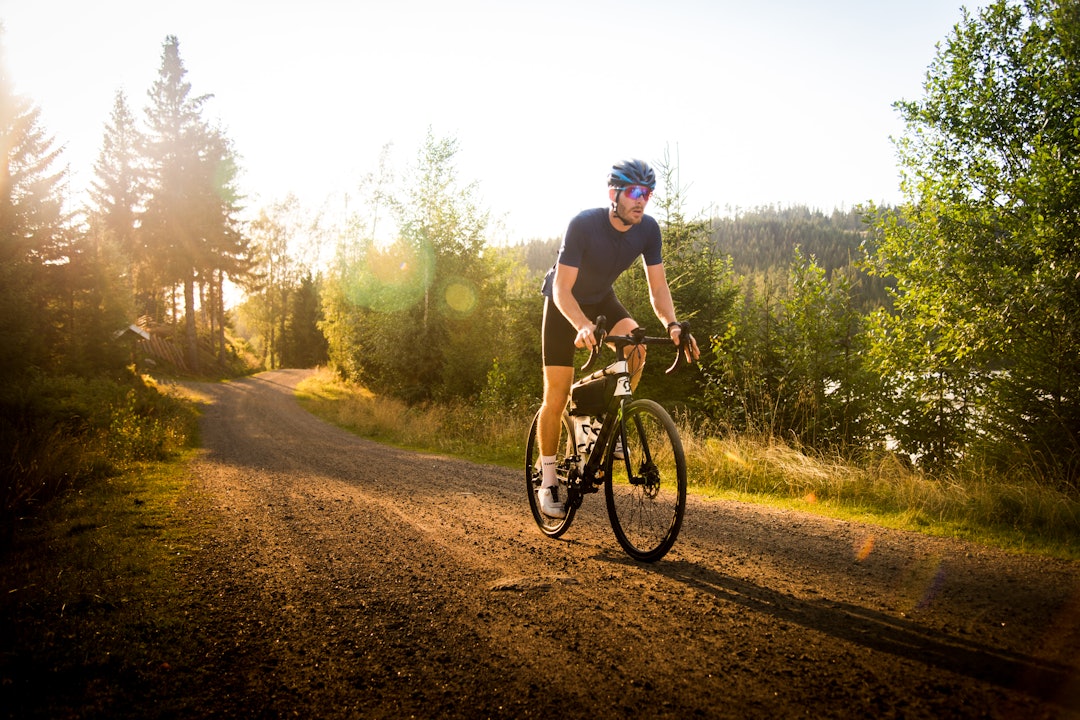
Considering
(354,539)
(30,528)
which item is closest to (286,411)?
(30,528)

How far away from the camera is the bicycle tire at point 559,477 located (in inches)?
162

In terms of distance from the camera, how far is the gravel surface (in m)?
1.96

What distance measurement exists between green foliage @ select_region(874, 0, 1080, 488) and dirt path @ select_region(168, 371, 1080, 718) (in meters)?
5.48

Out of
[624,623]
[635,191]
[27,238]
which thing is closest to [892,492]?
[635,191]

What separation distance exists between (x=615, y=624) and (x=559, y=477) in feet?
5.86

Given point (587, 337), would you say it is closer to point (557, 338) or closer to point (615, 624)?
point (557, 338)

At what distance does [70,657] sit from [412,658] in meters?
1.35

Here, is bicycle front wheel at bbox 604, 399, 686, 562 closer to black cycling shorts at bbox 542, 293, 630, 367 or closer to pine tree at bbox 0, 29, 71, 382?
black cycling shorts at bbox 542, 293, 630, 367

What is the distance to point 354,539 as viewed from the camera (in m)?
4.20

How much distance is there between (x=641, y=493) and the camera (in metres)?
3.69

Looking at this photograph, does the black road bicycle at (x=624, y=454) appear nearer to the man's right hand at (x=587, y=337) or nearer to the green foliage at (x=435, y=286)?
the man's right hand at (x=587, y=337)

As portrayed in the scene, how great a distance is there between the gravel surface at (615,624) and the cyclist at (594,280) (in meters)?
0.88

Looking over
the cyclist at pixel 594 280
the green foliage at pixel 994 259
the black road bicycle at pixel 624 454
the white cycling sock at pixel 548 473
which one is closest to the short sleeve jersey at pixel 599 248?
the cyclist at pixel 594 280

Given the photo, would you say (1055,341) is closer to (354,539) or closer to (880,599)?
(880,599)
